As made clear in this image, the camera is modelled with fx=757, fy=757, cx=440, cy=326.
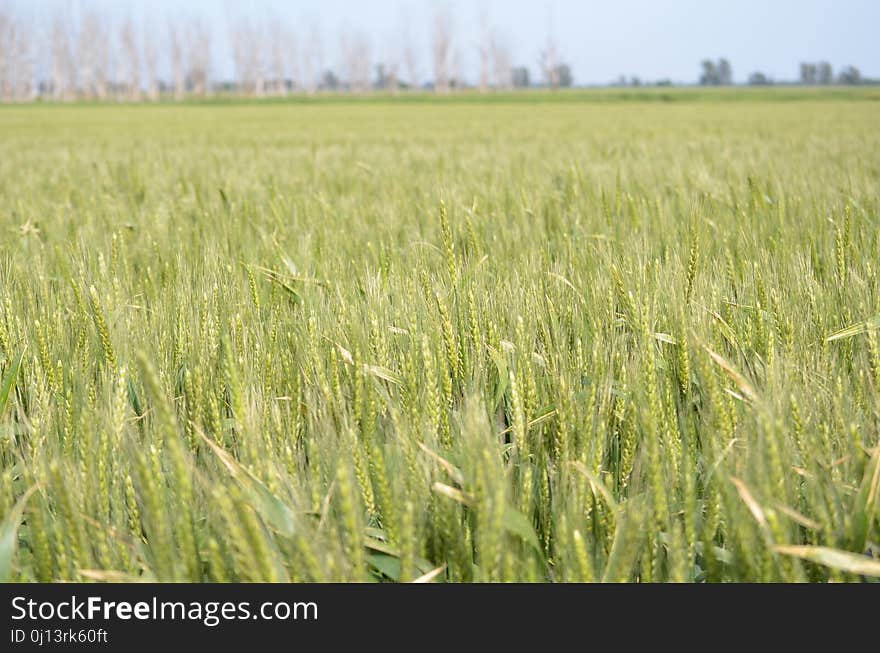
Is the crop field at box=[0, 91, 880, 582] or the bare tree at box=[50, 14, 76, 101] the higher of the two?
the bare tree at box=[50, 14, 76, 101]

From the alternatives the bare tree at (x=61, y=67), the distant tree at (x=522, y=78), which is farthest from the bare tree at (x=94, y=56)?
the distant tree at (x=522, y=78)

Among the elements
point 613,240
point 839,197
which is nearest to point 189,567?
point 613,240

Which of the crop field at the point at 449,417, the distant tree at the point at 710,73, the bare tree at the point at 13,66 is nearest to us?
the crop field at the point at 449,417

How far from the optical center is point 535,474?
3.73 ft

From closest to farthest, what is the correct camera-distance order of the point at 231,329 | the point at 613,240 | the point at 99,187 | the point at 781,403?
the point at 781,403, the point at 231,329, the point at 613,240, the point at 99,187

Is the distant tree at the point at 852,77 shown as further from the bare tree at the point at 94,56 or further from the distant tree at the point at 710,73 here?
the bare tree at the point at 94,56

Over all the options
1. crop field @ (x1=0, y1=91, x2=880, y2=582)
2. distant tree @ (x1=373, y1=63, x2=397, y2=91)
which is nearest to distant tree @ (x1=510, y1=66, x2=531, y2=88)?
distant tree @ (x1=373, y1=63, x2=397, y2=91)

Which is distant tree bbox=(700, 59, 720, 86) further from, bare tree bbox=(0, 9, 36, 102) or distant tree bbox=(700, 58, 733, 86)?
bare tree bbox=(0, 9, 36, 102)

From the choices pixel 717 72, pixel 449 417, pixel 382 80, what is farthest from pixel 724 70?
pixel 449 417

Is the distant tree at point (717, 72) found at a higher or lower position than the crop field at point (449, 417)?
higher

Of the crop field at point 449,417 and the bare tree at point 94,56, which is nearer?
the crop field at point 449,417
